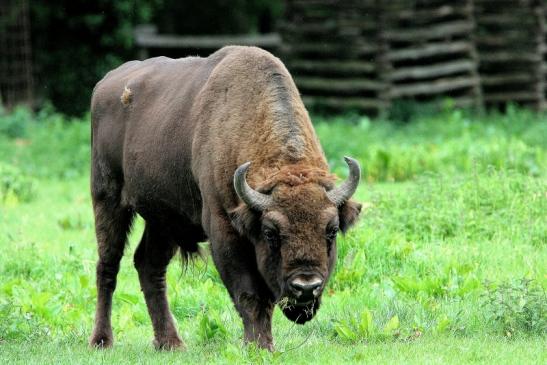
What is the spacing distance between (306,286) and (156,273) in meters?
2.31

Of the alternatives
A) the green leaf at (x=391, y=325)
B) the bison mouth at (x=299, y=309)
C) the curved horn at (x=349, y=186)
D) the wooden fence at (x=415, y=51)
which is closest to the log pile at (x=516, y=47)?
the wooden fence at (x=415, y=51)

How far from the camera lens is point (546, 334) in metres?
7.37

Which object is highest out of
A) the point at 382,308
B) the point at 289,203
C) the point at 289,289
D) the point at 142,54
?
the point at 289,203

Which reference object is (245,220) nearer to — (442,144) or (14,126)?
(442,144)

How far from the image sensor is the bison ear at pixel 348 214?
6.85 metres

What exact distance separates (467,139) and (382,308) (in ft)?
25.1

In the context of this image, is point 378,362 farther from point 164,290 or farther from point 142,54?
point 142,54

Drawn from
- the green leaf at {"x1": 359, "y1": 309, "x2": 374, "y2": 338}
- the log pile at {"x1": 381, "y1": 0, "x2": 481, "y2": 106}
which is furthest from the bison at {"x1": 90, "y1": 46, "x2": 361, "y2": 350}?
the log pile at {"x1": 381, "y1": 0, "x2": 481, "y2": 106}

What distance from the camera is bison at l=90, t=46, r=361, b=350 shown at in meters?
6.59

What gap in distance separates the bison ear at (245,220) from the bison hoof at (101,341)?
172 cm

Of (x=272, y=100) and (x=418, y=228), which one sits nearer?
(x=272, y=100)

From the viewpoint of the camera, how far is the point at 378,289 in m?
8.42

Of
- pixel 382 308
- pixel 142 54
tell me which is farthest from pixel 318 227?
pixel 142 54

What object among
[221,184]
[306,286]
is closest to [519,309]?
[306,286]
